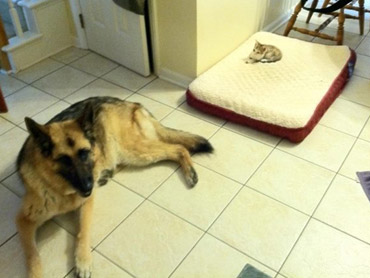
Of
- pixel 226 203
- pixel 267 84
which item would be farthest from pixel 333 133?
pixel 226 203

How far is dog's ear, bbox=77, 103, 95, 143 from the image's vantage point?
1525 mm

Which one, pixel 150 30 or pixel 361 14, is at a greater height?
pixel 150 30

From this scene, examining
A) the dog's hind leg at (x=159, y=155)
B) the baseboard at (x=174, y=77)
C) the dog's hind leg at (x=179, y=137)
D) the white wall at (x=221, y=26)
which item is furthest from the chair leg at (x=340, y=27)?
the dog's hind leg at (x=159, y=155)

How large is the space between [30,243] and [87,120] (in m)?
0.59

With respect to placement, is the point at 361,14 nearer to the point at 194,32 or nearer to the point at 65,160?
the point at 194,32

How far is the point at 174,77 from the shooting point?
109 inches

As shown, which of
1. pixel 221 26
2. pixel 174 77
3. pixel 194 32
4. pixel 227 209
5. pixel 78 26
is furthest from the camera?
pixel 78 26

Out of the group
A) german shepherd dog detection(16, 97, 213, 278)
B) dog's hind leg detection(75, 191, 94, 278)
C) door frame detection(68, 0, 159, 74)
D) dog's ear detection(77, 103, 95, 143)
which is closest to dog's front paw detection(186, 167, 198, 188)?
german shepherd dog detection(16, 97, 213, 278)

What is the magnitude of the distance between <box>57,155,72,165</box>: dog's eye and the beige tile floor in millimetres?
430

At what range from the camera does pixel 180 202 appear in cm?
190

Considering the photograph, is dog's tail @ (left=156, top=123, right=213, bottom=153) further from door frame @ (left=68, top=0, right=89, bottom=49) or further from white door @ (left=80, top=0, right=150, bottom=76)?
door frame @ (left=68, top=0, right=89, bottom=49)

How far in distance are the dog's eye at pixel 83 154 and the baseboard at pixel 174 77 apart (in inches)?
51.1

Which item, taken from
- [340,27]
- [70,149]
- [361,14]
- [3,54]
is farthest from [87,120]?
[361,14]

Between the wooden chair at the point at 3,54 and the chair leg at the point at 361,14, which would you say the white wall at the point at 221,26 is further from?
the wooden chair at the point at 3,54
